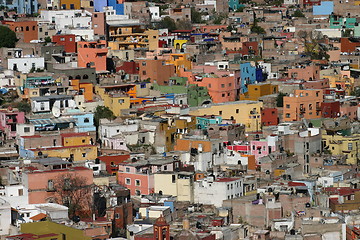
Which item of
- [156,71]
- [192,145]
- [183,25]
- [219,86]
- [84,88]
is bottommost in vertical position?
[192,145]

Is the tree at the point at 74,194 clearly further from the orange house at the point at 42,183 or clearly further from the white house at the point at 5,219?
the white house at the point at 5,219

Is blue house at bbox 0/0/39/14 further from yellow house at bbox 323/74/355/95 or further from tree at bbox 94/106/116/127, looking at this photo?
tree at bbox 94/106/116/127

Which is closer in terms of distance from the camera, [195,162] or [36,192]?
[36,192]

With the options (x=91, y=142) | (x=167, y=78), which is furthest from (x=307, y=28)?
(x=91, y=142)

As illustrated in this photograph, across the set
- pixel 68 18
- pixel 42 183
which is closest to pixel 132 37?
pixel 68 18

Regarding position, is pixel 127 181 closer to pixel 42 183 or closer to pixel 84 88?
pixel 42 183

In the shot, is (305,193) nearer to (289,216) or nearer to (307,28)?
(289,216)
